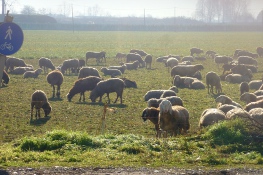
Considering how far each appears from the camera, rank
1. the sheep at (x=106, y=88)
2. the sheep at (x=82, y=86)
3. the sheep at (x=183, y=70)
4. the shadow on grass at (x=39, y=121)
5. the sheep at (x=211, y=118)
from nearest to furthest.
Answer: the sheep at (x=211, y=118) → the shadow on grass at (x=39, y=121) → the sheep at (x=106, y=88) → the sheep at (x=82, y=86) → the sheep at (x=183, y=70)

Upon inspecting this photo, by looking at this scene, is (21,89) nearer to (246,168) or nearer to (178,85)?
(178,85)

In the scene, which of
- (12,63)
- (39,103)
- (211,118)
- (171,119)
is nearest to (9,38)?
(171,119)

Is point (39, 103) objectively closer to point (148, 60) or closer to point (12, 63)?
point (12, 63)

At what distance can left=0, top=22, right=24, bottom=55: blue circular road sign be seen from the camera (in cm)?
1006

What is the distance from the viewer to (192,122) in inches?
715

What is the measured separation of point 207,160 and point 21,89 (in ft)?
64.7

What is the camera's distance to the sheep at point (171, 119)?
48.4 ft

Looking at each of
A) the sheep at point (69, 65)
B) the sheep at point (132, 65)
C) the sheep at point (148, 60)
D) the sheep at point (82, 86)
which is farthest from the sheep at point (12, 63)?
the sheep at point (82, 86)

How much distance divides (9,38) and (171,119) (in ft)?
21.1

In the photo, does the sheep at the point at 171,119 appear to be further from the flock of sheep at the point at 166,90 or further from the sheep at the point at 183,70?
the sheep at the point at 183,70

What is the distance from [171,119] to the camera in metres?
15.0

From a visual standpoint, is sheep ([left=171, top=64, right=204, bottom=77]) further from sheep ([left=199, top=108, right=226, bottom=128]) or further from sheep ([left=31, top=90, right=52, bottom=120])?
sheep ([left=199, top=108, right=226, bottom=128])

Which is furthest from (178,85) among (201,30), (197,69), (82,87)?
(201,30)

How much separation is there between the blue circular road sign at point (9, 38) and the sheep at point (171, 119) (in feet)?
18.7
